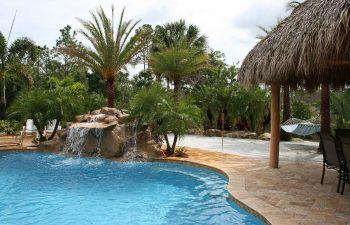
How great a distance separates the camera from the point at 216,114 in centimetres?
1973

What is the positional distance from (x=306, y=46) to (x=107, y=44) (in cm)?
1176

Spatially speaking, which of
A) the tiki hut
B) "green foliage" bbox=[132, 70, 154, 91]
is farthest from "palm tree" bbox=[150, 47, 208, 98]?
"green foliage" bbox=[132, 70, 154, 91]

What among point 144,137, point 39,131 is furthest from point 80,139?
point 39,131

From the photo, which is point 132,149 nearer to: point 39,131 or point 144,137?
point 144,137

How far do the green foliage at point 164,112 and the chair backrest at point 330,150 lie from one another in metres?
4.89

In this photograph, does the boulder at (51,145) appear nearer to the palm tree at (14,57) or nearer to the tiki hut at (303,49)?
the tiki hut at (303,49)

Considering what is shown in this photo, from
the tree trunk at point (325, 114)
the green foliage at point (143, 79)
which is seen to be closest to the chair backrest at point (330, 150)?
the tree trunk at point (325, 114)

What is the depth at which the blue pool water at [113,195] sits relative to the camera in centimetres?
588

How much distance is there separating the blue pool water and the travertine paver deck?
0.29 m

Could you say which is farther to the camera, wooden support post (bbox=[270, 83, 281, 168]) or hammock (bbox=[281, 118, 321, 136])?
hammock (bbox=[281, 118, 321, 136])

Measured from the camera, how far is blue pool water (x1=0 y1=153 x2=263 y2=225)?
19.3 ft

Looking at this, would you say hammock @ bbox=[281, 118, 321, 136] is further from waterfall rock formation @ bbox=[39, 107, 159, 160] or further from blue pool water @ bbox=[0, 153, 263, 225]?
waterfall rock formation @ bbox=[39, 107, 159, 160]

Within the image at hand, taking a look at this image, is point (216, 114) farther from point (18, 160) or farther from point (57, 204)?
point (57, 204)

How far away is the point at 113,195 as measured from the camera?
7.35 meters
